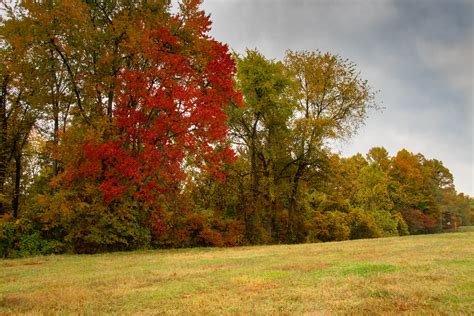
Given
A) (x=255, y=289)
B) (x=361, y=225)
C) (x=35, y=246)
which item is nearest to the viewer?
(x=255, y=289)

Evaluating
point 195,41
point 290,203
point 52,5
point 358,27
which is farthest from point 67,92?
point 290,203

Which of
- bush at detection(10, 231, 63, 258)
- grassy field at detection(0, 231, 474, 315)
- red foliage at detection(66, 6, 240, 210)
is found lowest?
grassy field at detection(0, 231, 474, 315)

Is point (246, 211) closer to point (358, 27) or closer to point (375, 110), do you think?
point (375, 110)

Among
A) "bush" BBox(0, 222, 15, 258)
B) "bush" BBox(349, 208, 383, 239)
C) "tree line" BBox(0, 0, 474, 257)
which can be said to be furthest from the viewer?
"bush" BBox(349, 208, 383, 239)

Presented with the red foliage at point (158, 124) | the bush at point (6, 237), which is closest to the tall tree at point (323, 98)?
the red foliage at point (158, 124)

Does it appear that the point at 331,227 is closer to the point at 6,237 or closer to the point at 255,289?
the point at 6,237

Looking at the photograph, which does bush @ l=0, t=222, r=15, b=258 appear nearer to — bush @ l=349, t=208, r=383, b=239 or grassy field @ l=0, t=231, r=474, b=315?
grassy field @ l=0, t=231, r=474, b=315

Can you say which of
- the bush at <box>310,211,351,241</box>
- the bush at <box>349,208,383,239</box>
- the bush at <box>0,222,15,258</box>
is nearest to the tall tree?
the bush at <box>310,211,351,241</box>

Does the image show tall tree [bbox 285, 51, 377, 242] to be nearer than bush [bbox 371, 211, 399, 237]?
Yes

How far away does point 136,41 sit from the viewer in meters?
19.7

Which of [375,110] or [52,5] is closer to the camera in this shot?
[52,5]

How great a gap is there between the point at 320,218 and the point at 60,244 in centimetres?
2389

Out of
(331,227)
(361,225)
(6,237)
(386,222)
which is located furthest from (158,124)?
(386,222)

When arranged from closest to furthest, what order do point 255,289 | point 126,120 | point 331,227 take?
point 255,289 < point 126,120 < point 331,227
